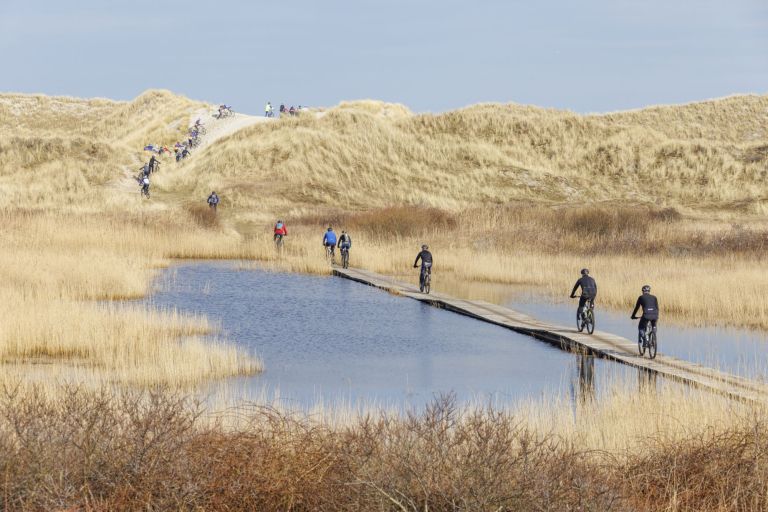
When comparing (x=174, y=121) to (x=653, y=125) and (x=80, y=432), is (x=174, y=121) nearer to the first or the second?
(x=653, y=125)

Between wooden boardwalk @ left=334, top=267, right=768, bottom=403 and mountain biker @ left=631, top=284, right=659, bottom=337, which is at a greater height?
mountain biker @ left=631, top=284, right=659, bottom=337

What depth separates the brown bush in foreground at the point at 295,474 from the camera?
7578mm

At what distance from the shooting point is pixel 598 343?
63.8ft

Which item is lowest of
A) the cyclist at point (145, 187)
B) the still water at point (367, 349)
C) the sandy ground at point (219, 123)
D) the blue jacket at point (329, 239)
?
the still water at point (367, 349)

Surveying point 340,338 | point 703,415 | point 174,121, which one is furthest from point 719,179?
point 703,415

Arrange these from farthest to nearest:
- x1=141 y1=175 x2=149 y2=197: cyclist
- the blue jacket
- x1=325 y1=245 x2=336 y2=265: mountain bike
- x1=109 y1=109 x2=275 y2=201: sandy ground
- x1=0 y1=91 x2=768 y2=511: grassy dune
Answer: x1=109 y1=109 x2=275 y2=201: sandy ground < x1=141 y1=175 x2=149 y2=197: cyclist < x1=325 y1=245 x2=336 y2=265: mountain bike < the blue jacket < x1=0 y1=91 x2=768 y2=511: grassy dune

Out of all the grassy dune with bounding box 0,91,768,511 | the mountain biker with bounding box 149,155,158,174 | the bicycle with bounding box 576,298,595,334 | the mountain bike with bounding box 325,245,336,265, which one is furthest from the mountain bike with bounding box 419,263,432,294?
the mountain biker with bounding box 149,155,158,174

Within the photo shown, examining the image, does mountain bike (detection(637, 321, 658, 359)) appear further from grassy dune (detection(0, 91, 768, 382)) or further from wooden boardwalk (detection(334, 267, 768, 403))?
grassy dune (detection(0, 91, 768, 382))

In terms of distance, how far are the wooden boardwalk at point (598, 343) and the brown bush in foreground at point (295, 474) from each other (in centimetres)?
616

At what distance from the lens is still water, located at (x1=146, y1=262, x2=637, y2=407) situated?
1562 centimetres

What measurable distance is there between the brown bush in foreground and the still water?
183 inches

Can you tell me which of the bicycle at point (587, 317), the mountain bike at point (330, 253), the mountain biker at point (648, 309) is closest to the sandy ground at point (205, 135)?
the mountain bike at point (330, 253)

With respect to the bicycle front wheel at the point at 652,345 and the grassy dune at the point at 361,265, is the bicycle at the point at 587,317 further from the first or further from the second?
the grassy dune at the point at 361,265

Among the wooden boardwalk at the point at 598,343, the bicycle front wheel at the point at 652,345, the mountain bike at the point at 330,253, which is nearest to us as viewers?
the wooden boardwalk at the point at 598,343
